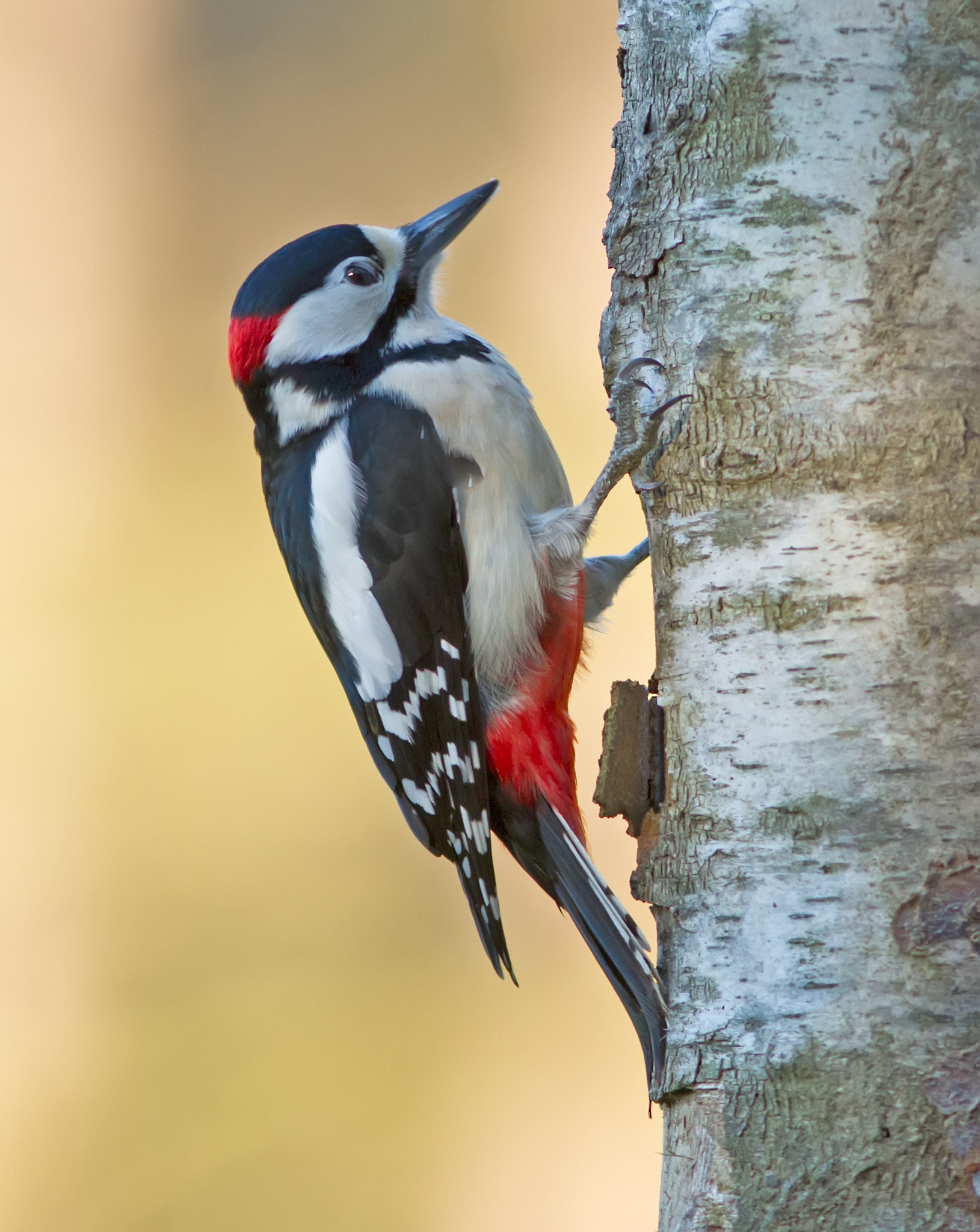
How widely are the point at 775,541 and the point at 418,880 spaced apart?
2.71 m

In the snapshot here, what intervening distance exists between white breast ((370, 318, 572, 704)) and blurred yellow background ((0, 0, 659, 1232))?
1.53m

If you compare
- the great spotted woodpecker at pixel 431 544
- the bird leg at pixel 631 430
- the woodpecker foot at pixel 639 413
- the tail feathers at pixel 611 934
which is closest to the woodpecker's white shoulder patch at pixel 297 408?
the great spotted woodpecker at pixel 431 544

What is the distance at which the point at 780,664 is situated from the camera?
4.49 feet

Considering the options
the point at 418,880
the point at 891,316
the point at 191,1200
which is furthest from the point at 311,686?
the point at 891,316

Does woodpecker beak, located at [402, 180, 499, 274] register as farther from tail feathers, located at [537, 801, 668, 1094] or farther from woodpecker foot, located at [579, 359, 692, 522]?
tail feathers, located at [537, 801, 668, 1094]

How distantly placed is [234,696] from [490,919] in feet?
7.16

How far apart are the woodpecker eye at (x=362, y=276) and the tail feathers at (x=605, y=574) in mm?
579

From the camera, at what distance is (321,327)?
2.09 meters

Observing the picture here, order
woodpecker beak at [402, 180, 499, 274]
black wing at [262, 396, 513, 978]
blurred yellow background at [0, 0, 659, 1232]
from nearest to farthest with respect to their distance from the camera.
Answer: black wing at [262, 396, 513, 978], woodpecker beak at [402, 180, 499, 274], blurred yellow background at [0, 0, 659, 1232]

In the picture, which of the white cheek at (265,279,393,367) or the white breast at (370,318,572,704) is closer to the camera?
the white breast at (370,318,572,704)

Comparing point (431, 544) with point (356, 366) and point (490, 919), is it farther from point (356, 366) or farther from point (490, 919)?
point (490, 919)

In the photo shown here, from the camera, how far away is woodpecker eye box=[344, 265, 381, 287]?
2.11m

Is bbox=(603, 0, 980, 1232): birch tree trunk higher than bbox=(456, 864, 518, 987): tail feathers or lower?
higher

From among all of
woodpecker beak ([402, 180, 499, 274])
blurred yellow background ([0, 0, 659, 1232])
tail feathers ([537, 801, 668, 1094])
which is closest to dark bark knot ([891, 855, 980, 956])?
tail feathers ([537, 801, 668, 1094])
